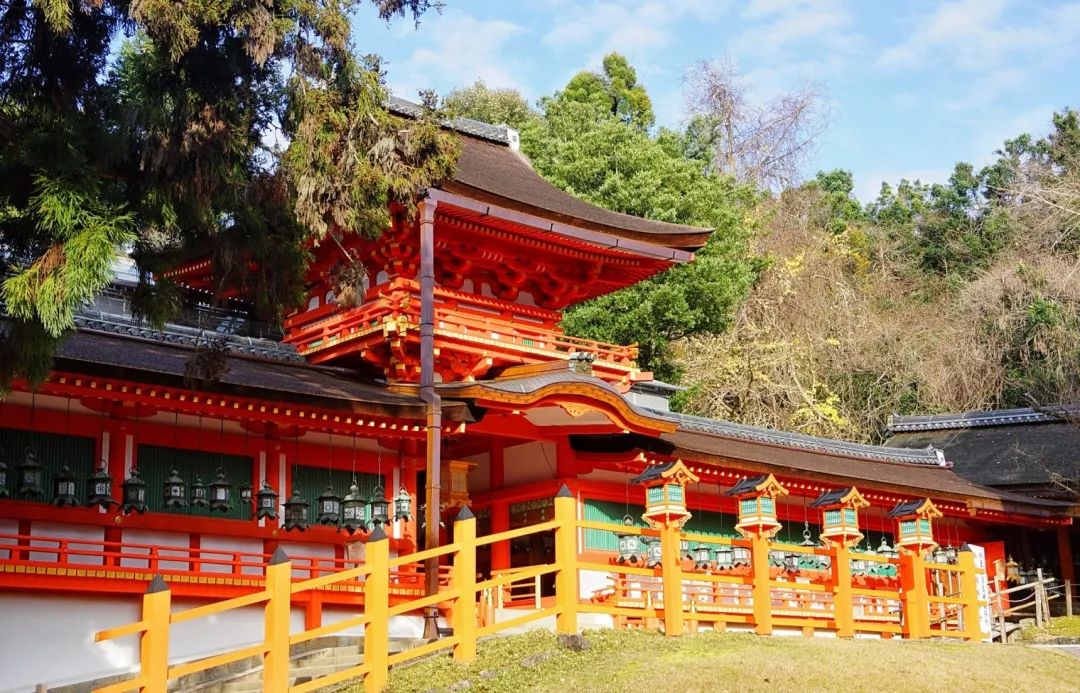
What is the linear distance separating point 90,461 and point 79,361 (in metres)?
1.89

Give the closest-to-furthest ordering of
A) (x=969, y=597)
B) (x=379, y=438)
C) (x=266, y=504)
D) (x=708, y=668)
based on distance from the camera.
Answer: (x=708, y=668)
(x=266, y=504)
(x=969, y=597)
(x=379, y=438)

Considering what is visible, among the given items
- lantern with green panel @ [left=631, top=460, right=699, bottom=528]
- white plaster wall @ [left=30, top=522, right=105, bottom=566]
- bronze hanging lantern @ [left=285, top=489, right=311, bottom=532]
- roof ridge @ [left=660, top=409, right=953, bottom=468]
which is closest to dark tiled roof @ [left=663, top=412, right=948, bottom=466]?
roof ridge @ [left=660, top=409, right=953, bottom=468]

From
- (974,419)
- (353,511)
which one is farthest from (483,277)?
(974,419)

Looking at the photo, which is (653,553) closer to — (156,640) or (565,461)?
(565,461)

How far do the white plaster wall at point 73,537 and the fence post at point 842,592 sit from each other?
29.5 feet

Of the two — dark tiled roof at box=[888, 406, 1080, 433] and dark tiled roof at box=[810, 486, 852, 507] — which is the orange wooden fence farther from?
dark tiled roof at box=[888, 406, 1080, 433]

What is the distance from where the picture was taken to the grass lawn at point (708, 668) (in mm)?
12031

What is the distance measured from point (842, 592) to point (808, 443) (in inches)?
435

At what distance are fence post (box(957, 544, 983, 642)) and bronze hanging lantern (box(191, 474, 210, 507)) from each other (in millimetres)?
10036

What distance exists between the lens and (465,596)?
12945 mm

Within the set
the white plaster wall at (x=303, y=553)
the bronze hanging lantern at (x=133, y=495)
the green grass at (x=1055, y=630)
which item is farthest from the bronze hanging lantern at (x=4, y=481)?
the green grass at (x=1055, y=630)

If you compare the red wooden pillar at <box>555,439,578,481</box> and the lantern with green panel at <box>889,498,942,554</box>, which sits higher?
the red wooden pillar at <box>555,439,578,481</box>

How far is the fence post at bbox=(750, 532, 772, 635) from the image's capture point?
15.2m

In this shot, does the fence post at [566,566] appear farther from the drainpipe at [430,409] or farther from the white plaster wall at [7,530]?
the white plaster wall at [7,530]
